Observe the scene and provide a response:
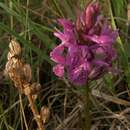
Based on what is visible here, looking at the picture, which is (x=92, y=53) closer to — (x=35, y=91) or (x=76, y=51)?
(x=76, y=51)

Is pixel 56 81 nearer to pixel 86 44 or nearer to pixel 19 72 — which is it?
pixel 19 72

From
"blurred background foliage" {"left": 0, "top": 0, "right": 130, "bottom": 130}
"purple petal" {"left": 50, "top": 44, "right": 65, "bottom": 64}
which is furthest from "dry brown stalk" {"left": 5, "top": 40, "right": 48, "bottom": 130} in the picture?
"blurred background foliage" {"left": 0, "top": 0, "right": 130, "bottom": 130}

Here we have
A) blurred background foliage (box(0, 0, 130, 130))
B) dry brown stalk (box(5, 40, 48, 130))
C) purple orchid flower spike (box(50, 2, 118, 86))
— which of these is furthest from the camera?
blurred background foliage (box(0, 0, 130, 130))

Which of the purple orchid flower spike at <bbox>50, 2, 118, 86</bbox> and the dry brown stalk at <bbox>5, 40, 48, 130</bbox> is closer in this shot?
the purple orchid flower spike at <bbox>50, 2, 118, 86</bbox>

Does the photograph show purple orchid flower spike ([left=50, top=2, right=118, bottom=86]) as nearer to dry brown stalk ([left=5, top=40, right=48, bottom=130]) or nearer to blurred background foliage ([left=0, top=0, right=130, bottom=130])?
dry brown stalk ([left=5, top=40, right=48, bottom=130])

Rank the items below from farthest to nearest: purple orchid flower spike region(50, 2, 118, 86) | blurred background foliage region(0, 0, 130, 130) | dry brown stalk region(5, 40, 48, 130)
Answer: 1. blurred background foliage region(0, 0, 130, 130)
2. dry brown stalk region(5, 40, 48, 130)
3. purple orchid flower spike region(50, 2, 118, 86)

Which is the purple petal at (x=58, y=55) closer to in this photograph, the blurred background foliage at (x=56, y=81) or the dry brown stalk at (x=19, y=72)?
the dry brown stalk at (x=19, y=72)

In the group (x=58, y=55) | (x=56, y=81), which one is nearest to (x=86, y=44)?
(x=58, y=55)

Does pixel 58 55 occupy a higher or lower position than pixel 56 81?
higher

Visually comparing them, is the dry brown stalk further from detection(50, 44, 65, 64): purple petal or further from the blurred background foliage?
the blurred background foliage
